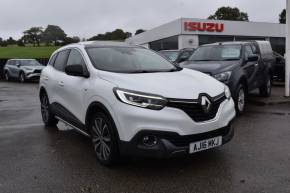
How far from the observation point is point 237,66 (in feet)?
27.5

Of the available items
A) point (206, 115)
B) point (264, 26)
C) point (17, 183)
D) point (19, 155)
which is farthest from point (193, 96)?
point (264, 26)

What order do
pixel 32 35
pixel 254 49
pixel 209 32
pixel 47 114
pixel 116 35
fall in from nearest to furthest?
pixel 47 114, pixel 254 49, pixel 209 32, pixel 116 35, pixel 32 35

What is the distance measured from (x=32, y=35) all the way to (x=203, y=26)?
8710 centimetres

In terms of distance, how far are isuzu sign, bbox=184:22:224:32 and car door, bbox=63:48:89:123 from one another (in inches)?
920

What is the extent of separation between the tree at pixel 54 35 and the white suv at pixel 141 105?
87.3 metres

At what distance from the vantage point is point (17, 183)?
4.34 meters

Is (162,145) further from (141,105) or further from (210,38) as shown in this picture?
(210,38)

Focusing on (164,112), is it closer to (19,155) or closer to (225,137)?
(225,137)

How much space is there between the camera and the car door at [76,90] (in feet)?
17.1

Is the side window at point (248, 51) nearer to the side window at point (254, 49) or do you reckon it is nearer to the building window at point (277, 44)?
the side window at point (254, 49)

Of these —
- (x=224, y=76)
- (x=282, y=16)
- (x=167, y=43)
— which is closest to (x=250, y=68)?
(x=224, y=76)

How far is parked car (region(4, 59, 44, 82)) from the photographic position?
22422 millimetres

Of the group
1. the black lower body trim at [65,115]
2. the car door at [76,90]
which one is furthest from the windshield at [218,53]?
the black lower body trim at [65,115]

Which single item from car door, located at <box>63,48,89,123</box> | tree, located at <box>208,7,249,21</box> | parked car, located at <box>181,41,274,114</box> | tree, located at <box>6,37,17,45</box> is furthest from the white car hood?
tree, located at <box>6,37,17,45</box>
